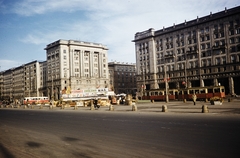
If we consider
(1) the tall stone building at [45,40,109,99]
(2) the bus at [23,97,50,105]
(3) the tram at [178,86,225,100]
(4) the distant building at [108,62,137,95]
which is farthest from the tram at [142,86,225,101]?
(4) the distant building at [108,62,137,95]

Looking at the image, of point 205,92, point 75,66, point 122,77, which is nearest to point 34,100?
point 75,66

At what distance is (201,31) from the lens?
7369 centimetres

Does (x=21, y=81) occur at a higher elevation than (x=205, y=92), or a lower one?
higher

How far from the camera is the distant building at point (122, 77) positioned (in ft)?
413

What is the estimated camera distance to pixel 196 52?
67.8 metres

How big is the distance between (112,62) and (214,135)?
122 meters

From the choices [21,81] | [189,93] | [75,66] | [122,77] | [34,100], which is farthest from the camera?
[21,81]

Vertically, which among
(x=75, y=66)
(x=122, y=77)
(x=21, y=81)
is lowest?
(x=21, y=81)

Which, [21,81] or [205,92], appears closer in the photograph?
[205,92]

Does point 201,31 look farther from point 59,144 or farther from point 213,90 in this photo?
point 59,144

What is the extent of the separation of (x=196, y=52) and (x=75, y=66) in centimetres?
5581

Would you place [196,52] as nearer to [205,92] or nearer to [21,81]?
[205,92]

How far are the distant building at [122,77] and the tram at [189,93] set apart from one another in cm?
6714

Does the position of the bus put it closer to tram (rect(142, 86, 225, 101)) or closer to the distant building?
tram (rect(142, 86, 225, 101))
